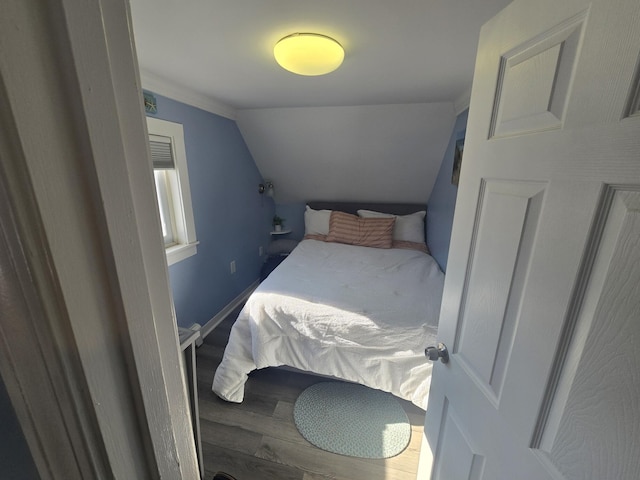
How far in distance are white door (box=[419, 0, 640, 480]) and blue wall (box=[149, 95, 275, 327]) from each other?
6.52 feet

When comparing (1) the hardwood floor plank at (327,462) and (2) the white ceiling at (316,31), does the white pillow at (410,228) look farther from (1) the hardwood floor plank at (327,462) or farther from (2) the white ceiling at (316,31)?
(1) the hardwood floor plank at (327,462)

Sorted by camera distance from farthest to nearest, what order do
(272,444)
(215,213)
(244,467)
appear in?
(215,213) → (272,444) → (244,467)

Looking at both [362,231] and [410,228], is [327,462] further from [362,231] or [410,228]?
[410,228]

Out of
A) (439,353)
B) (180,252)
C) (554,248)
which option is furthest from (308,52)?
(180,252)

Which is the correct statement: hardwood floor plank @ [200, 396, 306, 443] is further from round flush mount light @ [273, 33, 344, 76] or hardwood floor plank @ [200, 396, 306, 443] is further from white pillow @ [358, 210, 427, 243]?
white pillow @ [358, 210, 427, 243]

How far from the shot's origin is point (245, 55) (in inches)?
57.0

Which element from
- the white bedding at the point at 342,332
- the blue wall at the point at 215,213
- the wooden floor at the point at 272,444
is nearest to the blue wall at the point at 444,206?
the white bedding at the point at 342,332

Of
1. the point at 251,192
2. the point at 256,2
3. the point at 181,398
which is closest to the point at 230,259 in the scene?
the point at 251,192

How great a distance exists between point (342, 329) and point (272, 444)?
2.43 ft

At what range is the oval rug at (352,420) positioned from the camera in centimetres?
153

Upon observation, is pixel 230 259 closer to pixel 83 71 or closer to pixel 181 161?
pixel 181 161

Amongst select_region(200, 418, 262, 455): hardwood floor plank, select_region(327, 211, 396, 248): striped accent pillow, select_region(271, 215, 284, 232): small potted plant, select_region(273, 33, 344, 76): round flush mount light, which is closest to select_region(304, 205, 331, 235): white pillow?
select_region(327, 211, 396, 248): striped accent pillow

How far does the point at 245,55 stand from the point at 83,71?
142 cm

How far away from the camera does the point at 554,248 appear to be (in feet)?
1.79
